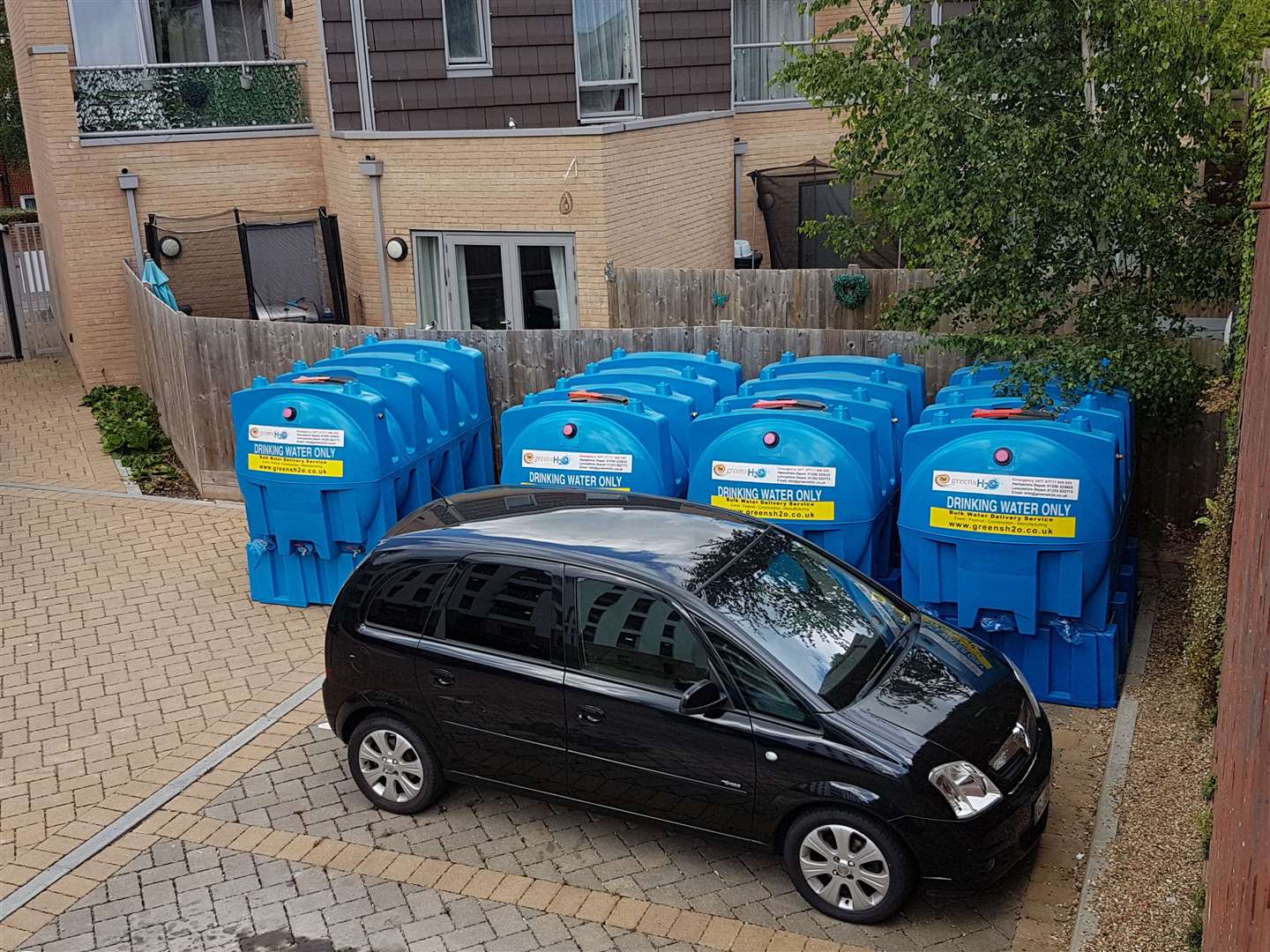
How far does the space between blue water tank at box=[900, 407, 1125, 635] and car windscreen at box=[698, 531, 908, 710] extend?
975 mm

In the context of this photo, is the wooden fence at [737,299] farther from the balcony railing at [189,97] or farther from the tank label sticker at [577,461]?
the tank label sticker at [577,461]

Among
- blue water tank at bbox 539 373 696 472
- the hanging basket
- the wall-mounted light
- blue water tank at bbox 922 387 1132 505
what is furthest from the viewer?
the wall-mounted light

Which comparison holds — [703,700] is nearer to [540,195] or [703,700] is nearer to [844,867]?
[844,867]

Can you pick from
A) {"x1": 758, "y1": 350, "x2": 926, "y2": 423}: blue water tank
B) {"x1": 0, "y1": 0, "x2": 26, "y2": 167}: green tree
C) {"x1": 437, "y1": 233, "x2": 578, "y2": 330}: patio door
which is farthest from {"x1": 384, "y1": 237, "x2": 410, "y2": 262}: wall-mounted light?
{"x1": 0, "y1": 0, "x2": 26, "y2": 167}: green tree

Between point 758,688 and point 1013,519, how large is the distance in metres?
2.33

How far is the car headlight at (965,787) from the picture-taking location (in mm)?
5344

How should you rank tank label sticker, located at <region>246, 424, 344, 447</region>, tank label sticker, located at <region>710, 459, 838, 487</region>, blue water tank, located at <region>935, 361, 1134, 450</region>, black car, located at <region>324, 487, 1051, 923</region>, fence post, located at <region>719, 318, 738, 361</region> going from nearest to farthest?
1. black car, located at <region>324, 487, 1051, 923</region>
2. tank label sticker, located at <region>710, 459, 838, 487</region>
3. blue water tank, located at <region>935, 361, 1134, 450</region>
4. tank label sticker, located at <region>246, 424, 344, 447</region>
5. fence post, located at <region>719, 318, 738, 361</region>

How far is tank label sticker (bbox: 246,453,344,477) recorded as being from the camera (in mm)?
8859

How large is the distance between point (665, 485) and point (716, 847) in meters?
2.70

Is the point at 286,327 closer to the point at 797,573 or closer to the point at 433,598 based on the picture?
the point at 433,598

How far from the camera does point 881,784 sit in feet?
17.5

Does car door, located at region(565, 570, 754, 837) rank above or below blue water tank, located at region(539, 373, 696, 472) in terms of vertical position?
below

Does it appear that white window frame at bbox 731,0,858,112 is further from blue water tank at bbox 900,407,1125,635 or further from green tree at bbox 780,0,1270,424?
A: blue water tank at bbox 900,407,1125,635

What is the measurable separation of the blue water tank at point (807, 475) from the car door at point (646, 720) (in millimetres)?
2062
